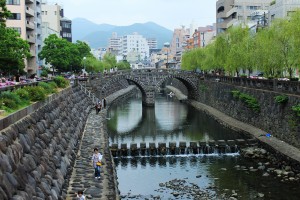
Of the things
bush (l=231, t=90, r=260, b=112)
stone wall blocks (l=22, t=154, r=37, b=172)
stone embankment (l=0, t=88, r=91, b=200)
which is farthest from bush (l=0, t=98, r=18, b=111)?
bush (l=231, t=90, r=260, b=112)

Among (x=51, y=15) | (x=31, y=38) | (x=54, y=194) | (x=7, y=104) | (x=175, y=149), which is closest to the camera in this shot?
(x=54, y=194)

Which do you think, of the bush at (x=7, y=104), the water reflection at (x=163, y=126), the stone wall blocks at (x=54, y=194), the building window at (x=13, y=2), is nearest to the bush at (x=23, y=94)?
the bush at (x=7, y=104)

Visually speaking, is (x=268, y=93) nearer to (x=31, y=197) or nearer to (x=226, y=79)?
(x=226, y=79)

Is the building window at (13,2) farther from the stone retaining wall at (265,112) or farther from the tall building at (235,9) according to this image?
the tall building at (235,9)

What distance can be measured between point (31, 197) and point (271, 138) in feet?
93.8

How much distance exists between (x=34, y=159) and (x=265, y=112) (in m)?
31.0

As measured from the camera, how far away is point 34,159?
55.6 ft

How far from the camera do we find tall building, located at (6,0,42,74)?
70.8 metres

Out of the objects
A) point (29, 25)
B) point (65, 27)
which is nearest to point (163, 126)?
point (29, 25)

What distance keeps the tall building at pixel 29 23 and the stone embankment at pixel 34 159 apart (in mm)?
45361

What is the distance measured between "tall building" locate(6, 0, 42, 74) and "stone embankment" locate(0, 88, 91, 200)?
45361 mm

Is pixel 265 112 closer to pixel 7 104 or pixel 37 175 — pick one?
pixel 7 104

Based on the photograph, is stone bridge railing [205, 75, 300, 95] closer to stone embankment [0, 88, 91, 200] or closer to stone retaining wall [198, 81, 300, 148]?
stone retaining wall [198, 81, 300, 148]

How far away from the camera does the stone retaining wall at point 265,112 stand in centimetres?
3491
